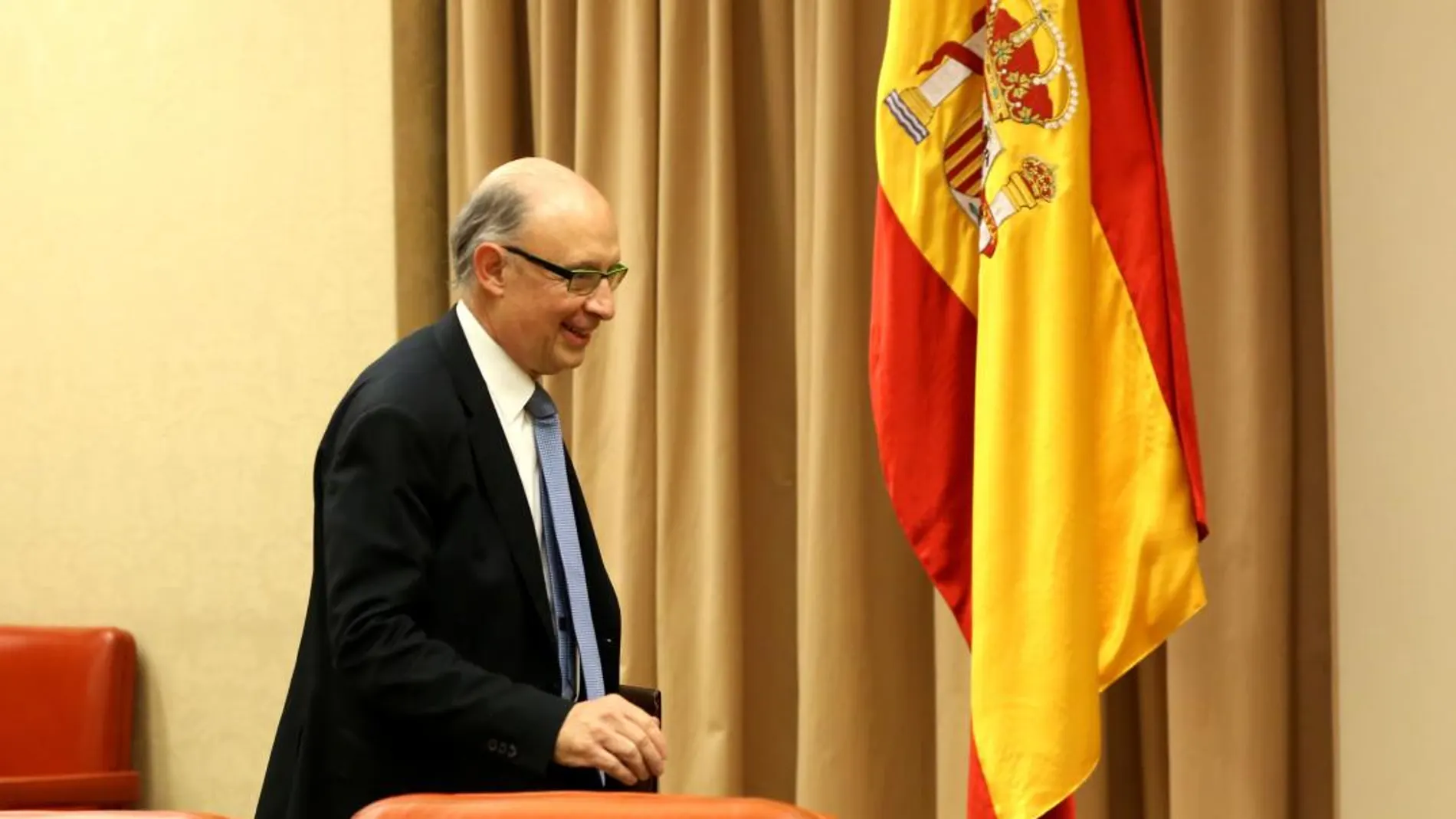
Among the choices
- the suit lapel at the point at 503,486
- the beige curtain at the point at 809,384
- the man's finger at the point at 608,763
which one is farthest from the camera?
the beige curtain at the point at 809,384

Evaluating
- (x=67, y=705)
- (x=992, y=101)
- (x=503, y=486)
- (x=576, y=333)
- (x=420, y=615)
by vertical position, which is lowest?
(x=67, y=705)

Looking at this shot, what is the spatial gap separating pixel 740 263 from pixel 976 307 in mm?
931

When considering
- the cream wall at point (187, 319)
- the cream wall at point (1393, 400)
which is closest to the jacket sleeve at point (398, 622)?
the cream wall at point (1393, 400)

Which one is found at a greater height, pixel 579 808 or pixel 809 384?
pixel 809 384

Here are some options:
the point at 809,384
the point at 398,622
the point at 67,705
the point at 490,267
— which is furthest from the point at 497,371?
the point at 67,705

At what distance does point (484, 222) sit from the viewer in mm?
2412

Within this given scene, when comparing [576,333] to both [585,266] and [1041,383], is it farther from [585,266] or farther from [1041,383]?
[1041,383]

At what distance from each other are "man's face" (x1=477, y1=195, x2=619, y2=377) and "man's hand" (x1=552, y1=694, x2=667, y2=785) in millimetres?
534

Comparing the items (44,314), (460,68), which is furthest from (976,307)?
(44,314)

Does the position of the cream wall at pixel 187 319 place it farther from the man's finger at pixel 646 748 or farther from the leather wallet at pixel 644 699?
the man's finger at pixel 646 748

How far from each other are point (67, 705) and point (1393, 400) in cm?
311

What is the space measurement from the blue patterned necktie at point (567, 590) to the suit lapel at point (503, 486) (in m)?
0.04

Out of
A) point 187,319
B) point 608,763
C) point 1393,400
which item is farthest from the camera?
point 187,319

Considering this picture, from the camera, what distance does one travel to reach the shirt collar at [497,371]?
2367 mm
